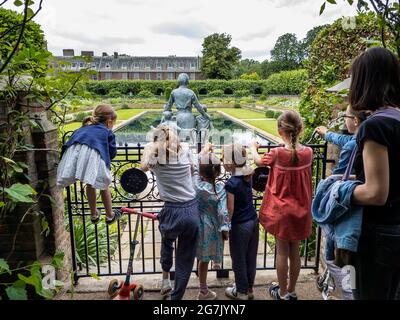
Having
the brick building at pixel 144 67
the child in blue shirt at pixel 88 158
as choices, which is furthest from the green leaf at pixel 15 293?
the brick building at pixel 144 67

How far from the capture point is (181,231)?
93.9 inches

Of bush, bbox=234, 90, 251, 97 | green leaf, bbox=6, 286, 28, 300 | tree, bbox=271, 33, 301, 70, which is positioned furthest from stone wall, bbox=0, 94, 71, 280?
tree, bbox=271, 33, 301, 70

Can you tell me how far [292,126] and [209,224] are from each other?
3.42 feet

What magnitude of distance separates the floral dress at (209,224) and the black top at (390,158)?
1.22 metres

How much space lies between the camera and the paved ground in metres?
Result: 2.79

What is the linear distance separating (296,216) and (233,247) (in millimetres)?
581

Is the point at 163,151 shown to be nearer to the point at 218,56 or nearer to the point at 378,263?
the point at 378,263

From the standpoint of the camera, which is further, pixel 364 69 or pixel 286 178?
pixel 286 178

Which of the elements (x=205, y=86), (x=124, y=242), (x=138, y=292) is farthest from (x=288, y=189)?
(x=205, y=86)

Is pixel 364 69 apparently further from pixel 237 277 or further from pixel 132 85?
pixel 132 85

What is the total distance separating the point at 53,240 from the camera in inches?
107

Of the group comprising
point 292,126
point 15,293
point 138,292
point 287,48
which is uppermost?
point 287,48

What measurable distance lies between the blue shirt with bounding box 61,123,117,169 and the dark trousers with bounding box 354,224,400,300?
1.91 meters
